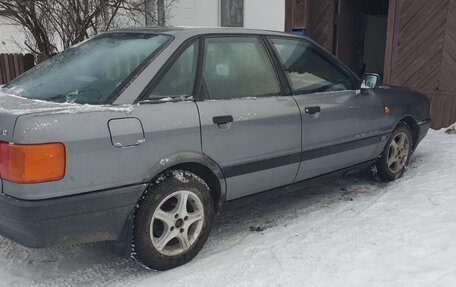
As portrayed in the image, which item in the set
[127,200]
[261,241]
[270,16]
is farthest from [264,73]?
[270,16]

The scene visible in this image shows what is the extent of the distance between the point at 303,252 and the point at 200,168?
0.91 m

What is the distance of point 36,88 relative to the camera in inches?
127

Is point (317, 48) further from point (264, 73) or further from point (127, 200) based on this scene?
point (127, 200)

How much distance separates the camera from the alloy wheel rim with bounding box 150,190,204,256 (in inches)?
119

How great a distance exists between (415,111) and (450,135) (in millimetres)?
1911

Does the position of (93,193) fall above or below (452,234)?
above

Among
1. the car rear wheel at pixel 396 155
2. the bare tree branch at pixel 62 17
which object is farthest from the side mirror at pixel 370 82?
the bare tree branch at pixel 62 17

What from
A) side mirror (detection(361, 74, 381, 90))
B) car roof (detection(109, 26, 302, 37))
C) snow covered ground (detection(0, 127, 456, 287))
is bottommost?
snow covered ground (detection(0, 127, 456, 287))

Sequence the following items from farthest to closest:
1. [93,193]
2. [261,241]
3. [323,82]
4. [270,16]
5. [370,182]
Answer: [270,16], [370,182], [323,82], [261,241], [93,193]

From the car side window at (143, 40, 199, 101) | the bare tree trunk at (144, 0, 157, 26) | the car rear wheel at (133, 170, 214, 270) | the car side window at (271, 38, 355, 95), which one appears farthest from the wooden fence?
the car rear wheel at (133, 170, 214, 270)

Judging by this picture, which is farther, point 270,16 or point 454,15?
point 270,16

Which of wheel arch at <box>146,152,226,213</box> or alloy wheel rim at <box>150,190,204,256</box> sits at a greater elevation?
wheel arch at <box>146,152,226,213</box>

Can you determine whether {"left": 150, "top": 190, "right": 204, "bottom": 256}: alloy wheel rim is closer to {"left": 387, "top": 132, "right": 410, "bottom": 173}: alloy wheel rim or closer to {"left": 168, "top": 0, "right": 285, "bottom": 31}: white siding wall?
{"left": 387, "top": 132, "right": 410, "bottom": 173}: alloy wheel rim

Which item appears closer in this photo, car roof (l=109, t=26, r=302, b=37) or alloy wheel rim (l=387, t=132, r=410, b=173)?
car roof (l=109, t=26, r=302, b=37)
